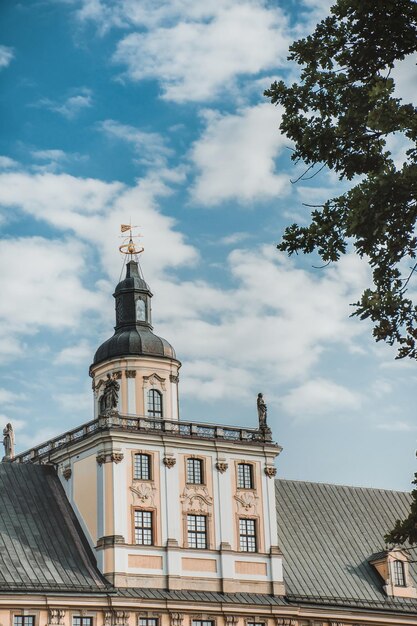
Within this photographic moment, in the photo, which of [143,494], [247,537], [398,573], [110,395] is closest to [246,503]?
[247,537]

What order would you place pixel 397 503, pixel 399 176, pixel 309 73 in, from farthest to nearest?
1. pixel 397 503
2. pixel 309 73
3. pixel 399 176

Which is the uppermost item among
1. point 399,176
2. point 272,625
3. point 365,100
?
point 365,100

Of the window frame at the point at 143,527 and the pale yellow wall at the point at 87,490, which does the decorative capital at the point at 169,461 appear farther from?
the pale yellow wall at the point at 87,490

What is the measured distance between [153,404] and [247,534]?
9018mm

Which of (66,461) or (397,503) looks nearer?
(66,461)

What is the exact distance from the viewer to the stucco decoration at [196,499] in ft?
217

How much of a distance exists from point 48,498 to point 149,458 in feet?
20.4

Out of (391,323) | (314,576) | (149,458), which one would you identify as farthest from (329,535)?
(391,323)

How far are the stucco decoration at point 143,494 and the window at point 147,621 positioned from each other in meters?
5.73

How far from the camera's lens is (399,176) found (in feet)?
92.3

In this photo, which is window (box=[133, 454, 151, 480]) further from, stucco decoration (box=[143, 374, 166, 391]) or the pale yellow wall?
stucco decoration (box=[143, 374, 166, 391])

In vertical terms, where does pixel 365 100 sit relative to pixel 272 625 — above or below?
above

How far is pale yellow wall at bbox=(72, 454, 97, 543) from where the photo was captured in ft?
214

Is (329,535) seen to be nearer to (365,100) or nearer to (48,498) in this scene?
(48,498)
